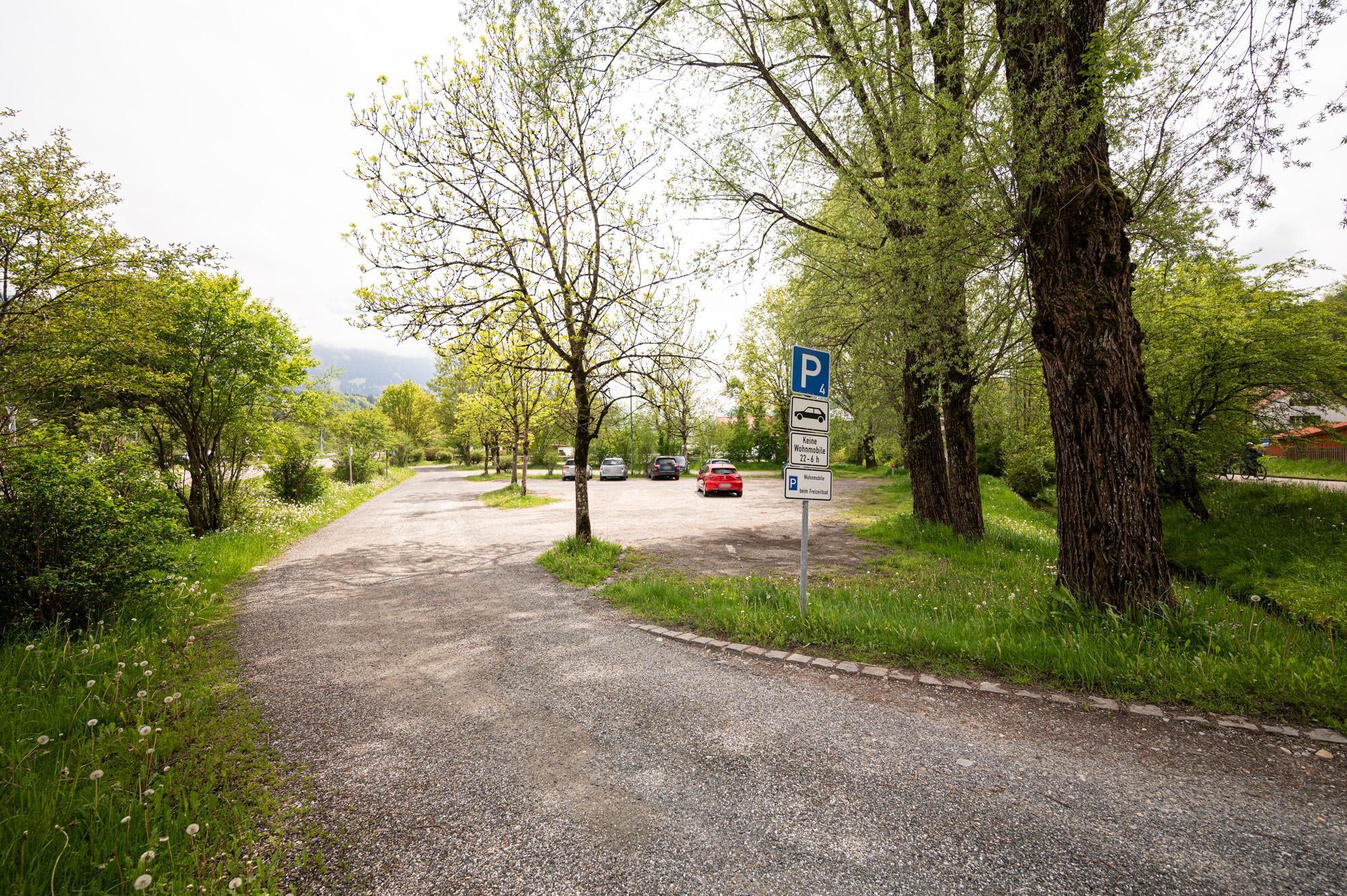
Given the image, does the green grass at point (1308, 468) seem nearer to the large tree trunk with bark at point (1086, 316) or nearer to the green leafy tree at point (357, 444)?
the large tree trunk with bark at point (1086, 316)

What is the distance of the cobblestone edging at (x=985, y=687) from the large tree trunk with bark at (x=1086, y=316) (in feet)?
4.63

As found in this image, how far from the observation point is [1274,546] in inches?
336

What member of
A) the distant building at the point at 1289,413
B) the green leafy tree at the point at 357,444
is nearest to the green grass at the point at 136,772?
the distant building at the point at 1289,413

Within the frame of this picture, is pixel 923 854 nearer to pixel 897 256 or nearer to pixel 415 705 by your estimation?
pixel 415 705

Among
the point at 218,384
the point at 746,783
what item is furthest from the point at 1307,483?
the point at 218,384

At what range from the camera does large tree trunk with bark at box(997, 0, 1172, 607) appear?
4.65 m

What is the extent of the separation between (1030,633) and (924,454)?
6938 mm

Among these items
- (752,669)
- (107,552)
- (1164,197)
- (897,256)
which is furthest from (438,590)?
(1164,197)

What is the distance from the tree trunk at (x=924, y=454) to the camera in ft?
34.0

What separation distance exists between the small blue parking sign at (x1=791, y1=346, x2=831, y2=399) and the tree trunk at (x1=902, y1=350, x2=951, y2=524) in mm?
5436

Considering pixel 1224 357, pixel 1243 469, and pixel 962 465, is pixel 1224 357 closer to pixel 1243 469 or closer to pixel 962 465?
pixel 1243 469

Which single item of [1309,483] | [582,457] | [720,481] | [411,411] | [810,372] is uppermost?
[411,411]

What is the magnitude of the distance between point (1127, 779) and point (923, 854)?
4.77 ft

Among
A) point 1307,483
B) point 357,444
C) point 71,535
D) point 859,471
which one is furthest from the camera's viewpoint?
point 859,471
